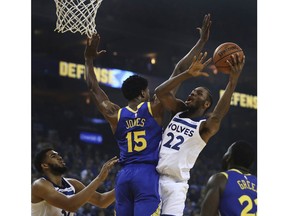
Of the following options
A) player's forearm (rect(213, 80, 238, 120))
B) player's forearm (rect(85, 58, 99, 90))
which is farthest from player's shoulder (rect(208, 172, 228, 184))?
player's forearm (rect(85, 58, 99, 90))

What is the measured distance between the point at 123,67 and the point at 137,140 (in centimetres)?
918

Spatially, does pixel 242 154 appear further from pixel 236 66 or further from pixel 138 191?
pixel 138 191

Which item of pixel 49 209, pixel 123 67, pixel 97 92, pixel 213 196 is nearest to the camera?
pixel 213 196

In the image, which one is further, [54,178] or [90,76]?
[54,178]

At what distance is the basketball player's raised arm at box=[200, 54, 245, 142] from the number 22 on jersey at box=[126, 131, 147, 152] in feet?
1.45

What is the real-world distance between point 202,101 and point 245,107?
31.8 feet

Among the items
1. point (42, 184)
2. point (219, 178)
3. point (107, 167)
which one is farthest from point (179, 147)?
point (42, 184)

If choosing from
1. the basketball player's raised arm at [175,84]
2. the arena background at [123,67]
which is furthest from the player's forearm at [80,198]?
the arena background at [123,67]

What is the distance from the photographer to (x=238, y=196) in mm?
4000

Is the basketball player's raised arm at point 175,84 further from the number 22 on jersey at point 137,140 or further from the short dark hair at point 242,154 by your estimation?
the short dark hair at point 242,154

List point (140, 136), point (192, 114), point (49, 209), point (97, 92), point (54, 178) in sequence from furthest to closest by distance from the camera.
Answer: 1. point (54, 178)
2. point (49, 209)
3. point (97, 92)
4. point (192, 114)
5. point (140, 136)

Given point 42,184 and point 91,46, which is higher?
point 91,46

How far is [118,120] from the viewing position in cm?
454
